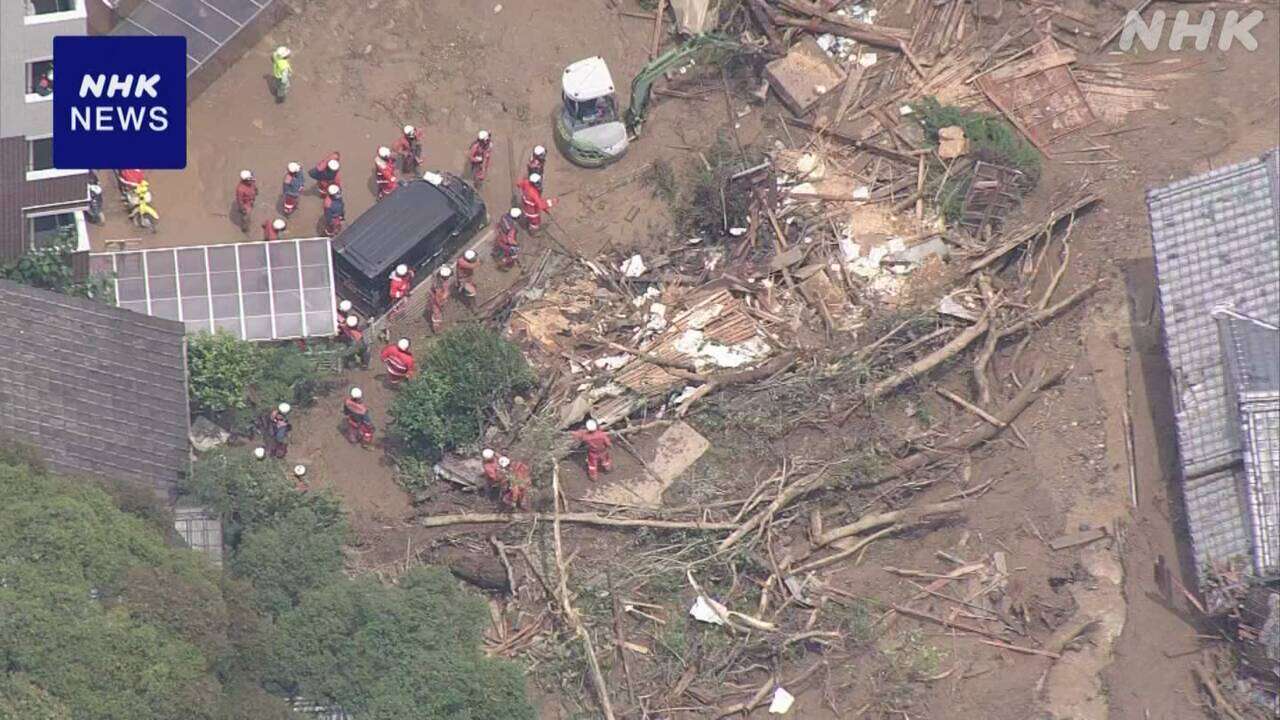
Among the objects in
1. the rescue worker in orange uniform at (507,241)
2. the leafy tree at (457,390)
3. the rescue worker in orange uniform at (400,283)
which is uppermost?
the rescue worker in orange uniform at (507,241)

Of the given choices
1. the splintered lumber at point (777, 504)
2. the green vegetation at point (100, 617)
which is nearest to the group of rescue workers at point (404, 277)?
the splintered lumber at point (777, 504)

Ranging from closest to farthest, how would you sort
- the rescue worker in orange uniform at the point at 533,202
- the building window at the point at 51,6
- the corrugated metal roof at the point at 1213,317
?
the corrugated metal roof at the point at 1213,317 < the rescue worker in orange uniform at the point at 533,202 < the building window at the point at 51,6

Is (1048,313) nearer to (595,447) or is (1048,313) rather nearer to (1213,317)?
(1213,317)

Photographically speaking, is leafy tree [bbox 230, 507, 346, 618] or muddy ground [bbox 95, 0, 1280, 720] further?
muddy ground [bbox 95, 0, 1280, 720]

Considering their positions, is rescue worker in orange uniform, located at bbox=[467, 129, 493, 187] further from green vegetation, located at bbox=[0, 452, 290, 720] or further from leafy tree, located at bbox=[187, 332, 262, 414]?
green vegetation, located at bbox=[0, 452, 290, 720]

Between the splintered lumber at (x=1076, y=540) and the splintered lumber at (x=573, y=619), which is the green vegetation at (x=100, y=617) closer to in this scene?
the splintered lumber at (x=573, y=619)

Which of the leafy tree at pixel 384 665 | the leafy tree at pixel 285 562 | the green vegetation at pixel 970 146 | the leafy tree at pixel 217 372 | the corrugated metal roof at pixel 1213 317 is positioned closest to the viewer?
the leafy tree at pixel 384 665

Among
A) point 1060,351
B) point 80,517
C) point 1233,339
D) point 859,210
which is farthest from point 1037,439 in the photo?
point 80,517

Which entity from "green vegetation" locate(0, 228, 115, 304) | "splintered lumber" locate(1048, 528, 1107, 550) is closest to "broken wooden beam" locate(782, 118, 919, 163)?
"splintered lumber" locate(1048, 528, 1107, 550)
